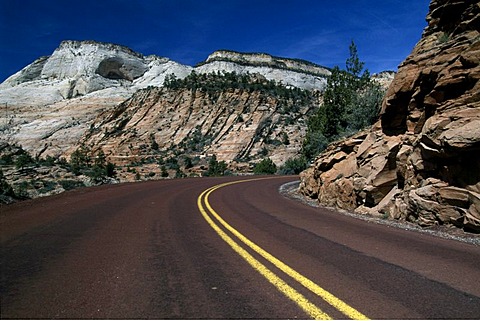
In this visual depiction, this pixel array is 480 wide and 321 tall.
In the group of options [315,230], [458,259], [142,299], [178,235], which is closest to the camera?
[142,299]

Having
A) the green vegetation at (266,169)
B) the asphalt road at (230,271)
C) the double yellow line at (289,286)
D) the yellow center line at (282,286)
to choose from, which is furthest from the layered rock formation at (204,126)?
the yellow center line at (282,286)

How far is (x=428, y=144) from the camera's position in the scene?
28.5 ft

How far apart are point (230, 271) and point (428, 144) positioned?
23.6 feet

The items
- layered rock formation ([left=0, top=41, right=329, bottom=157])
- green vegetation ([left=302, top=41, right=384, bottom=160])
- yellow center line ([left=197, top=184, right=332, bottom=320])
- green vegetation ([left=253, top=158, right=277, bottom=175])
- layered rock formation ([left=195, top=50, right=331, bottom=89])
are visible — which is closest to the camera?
yellow center line ([left=197, top=184, right=332, bottom=320])

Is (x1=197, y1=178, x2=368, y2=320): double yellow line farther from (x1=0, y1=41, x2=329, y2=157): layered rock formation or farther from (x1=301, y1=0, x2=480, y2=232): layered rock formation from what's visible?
(x1=0, y1=41, x2=329, y2=157): layered rock formation

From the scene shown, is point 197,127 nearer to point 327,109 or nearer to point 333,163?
point 327,109

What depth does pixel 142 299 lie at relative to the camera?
3340mm

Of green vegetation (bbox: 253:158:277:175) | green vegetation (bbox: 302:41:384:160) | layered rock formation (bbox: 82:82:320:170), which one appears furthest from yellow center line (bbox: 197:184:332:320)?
layered rock formation (bbox: 82:82:320:170)

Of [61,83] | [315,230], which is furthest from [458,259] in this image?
[61,83]

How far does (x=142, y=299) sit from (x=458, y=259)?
466cm

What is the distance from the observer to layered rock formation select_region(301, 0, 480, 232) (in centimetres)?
749

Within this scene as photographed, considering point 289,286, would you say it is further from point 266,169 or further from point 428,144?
point 266,169

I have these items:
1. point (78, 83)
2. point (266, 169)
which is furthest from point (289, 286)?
point (78, 83)

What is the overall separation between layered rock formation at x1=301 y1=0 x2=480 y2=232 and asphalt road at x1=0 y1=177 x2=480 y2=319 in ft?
4.82
